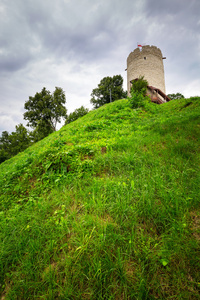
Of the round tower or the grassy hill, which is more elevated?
the round tower

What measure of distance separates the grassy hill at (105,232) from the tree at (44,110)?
2523 cm

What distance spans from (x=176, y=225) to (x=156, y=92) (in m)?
23.0

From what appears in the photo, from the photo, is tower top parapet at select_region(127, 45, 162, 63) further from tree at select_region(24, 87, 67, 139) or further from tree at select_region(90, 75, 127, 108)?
tree at select_region(24, 87, 67, 139)

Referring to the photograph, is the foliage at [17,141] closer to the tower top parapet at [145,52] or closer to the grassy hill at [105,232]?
the tower top parapet at [145,52]

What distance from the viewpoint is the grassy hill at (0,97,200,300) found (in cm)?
113

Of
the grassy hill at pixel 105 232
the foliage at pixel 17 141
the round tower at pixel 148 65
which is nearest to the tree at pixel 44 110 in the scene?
the foliage at pixel 17 141

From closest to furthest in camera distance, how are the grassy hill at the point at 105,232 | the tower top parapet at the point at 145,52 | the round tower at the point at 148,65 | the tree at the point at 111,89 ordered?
the grassy hill at the point at 105,232 → the round tower at the point at 148,65 → the tower top parapet at the point at 145,52 → the tree at the point at 111,89

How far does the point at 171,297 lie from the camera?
102 centimetres

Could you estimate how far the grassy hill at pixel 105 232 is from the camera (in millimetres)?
1129

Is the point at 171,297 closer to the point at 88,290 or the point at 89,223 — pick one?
the point at 88,290

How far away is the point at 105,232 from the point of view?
1463 millimetres

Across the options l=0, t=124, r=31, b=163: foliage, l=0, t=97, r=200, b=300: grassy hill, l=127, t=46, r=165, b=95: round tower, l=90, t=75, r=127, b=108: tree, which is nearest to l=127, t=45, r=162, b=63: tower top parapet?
l=127, t=46, r=165, b=95: round tower

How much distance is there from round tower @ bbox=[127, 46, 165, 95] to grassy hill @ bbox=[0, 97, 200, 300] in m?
22.3

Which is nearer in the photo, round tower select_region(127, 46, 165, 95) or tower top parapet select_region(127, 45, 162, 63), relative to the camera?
round tower select_region(127, 46, 165, 95)
